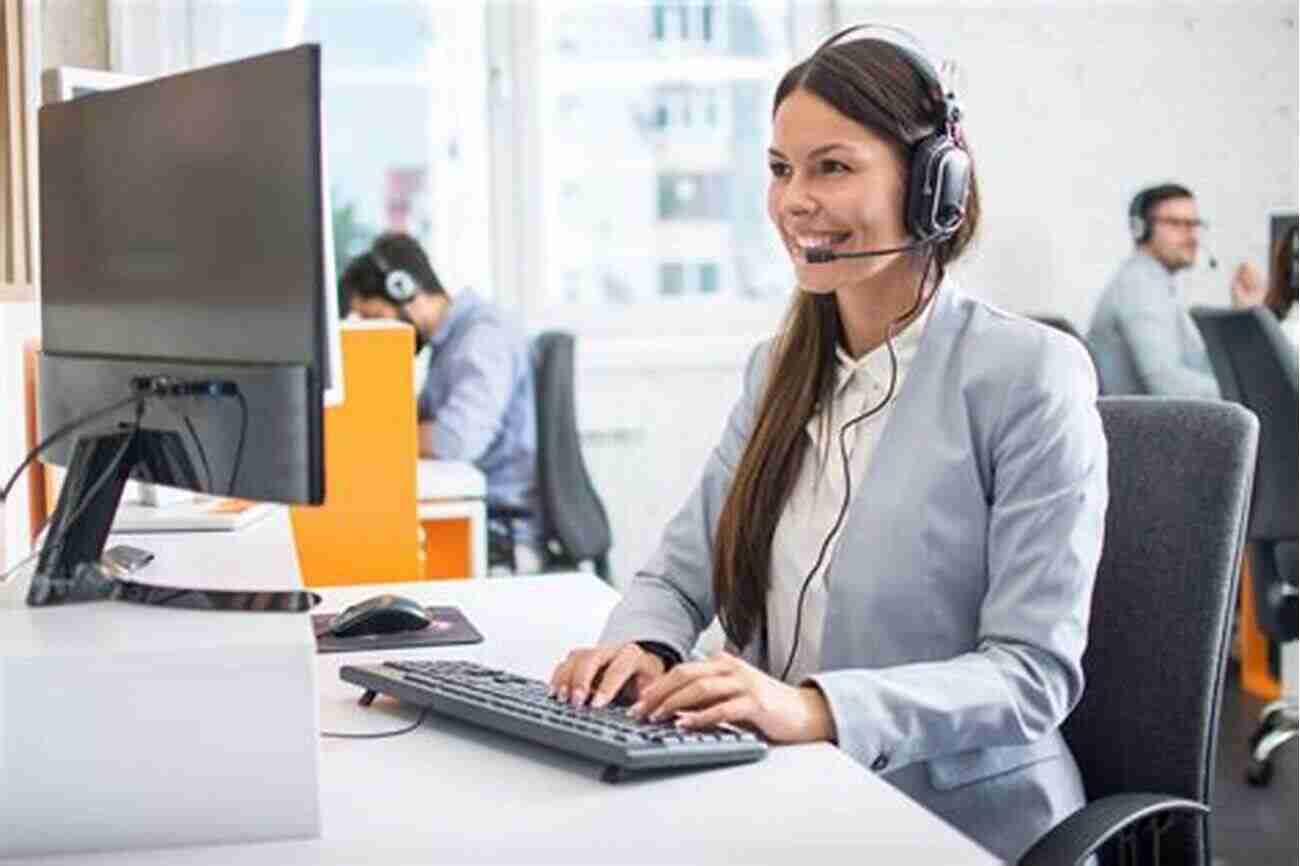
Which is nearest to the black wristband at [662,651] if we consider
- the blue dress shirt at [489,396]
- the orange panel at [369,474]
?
the orange panel at [369,474]

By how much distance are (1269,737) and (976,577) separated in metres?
2.31

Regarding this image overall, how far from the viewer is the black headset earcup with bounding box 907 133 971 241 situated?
5.10 feet

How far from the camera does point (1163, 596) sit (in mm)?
1507

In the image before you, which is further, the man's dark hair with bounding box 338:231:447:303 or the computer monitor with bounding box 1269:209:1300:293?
the man's dark hair with bounding box 338:231:447:303

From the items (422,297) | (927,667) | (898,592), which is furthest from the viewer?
(422,297)

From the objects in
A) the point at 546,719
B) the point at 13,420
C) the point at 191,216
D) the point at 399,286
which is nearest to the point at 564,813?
the point at 546,719

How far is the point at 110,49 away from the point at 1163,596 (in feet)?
7.88

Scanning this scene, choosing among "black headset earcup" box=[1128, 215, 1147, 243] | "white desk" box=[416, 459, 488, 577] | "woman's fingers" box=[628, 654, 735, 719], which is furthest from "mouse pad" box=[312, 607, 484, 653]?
"black headset earcup" box=[1128, 215, 1147, 243]

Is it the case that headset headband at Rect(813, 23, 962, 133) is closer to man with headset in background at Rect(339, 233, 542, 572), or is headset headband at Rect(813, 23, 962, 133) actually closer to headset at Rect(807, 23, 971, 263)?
headset at Rect(807, 23, 971, 263)

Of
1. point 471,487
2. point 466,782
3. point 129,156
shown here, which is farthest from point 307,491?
point 471,487

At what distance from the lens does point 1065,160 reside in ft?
17.6

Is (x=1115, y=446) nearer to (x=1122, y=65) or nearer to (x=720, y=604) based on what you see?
(x=720, y=604)

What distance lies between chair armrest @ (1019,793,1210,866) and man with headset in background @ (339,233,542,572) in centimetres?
288

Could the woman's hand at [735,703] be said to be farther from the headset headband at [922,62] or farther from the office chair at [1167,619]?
the headset headband at [922,62]
